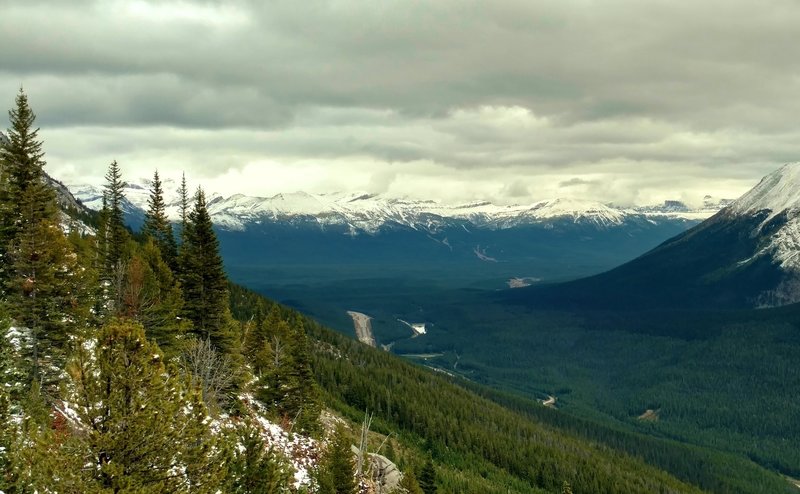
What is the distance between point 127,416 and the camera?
2180cm

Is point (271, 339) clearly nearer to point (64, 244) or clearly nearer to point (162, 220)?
point (162, 220)

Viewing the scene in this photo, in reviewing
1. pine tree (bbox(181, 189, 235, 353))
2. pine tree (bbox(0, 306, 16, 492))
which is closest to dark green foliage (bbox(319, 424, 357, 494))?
pine tree (bbox(0, 306, 16, 492))

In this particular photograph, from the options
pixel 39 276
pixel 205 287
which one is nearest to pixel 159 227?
pixel 205 287

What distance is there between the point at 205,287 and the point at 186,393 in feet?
143

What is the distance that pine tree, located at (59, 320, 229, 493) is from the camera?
2162cm

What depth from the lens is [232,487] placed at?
115 feet

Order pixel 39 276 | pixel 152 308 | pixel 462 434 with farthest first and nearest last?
pixel 462 434, pixel 152 308, pixel 39 276

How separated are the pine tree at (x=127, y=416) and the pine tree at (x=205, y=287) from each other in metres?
40.9

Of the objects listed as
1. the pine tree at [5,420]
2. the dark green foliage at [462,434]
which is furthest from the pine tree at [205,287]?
the dark green foliage at [462,434]

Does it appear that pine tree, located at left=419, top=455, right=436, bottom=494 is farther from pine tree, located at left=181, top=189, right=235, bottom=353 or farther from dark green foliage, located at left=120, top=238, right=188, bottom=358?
dark green foliage, located at left=120, top=238, right=188, bottom=358

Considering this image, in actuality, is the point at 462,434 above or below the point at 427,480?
below

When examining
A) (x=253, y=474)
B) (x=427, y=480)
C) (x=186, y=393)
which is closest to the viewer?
(x=186, y=393)

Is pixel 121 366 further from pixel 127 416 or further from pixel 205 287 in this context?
pixel 205 287

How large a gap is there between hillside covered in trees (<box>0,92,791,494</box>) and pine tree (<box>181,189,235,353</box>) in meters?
0.20
